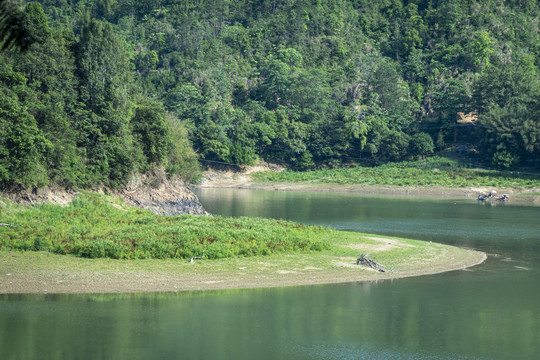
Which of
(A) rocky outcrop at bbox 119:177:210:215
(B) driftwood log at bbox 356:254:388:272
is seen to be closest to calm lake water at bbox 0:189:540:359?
(B) driftwood log at bbox 356:254:388:272

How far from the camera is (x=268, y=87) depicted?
150125 mm

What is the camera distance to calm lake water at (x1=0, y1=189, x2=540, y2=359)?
22.6 metres

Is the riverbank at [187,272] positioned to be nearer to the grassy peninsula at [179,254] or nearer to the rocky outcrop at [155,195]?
the grassy peninsula at [179,254]

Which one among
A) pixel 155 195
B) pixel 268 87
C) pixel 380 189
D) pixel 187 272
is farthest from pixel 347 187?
pixel 187 272

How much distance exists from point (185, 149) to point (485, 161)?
6999cm

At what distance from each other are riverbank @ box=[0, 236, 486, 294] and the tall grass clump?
0.80m

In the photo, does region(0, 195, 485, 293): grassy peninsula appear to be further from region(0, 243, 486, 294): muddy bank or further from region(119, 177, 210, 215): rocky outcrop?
region(119, 177, 210, 215): rocky outcrop

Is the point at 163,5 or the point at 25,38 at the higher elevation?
the point at 163,5

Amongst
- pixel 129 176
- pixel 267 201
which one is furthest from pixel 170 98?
pixel 129 176

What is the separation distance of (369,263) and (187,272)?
32.4 ft

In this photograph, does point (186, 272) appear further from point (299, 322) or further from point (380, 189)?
point (380, 189)

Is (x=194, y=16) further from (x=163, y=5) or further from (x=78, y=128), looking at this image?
(x=78, y=128)

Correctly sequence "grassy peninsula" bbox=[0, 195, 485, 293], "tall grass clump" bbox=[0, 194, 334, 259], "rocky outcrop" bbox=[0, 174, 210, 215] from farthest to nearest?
"rocky outcrop" bbox=[0, 174, 210, 215] → "tall grass clump" bbox=[0, 194, 334, 259] → "grassy peninsula" bbox=[0, 195, 485, 293]

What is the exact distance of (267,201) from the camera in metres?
84.0
